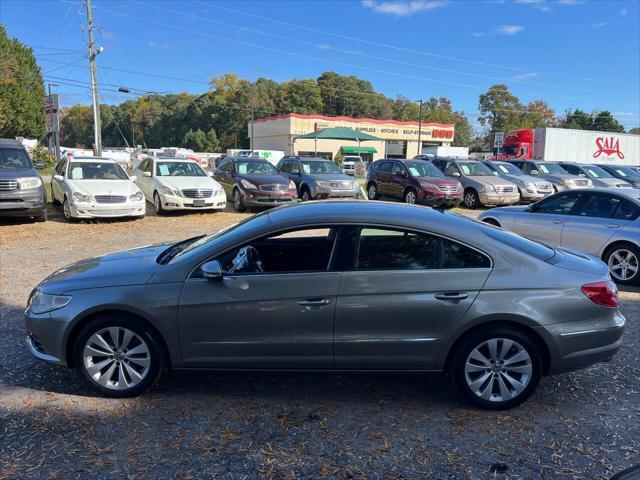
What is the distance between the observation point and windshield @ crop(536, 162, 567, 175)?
2134cm

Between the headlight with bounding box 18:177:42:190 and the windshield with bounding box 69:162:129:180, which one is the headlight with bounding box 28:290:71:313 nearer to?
the headlight with bounding box 18:177:42:190

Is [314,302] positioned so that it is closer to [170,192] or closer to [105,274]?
[105,274]

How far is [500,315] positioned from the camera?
3.60 meters

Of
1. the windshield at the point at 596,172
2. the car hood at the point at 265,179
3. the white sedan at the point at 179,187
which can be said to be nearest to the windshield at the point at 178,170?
the white sedan at the point at 179,187

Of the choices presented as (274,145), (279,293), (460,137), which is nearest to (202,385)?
(279,293)

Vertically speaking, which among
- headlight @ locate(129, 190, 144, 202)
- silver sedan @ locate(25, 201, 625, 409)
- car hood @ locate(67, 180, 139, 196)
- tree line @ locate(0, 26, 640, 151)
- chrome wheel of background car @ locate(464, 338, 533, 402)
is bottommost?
chrome wheel of background car @ locate(464, 338, 533, 402)

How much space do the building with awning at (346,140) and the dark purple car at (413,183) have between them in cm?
4185

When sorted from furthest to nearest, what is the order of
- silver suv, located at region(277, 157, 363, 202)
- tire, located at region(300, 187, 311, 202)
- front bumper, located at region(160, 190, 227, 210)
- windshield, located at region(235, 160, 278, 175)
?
tire, located at region(300, 187, 311, 202), windshield, located at region(235, 160, 278, 175), silver suv, located at region(277, 157, 363, 202), front bumper, located at region(160, 190, 227, 210)

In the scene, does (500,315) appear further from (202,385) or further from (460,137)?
(460,137)

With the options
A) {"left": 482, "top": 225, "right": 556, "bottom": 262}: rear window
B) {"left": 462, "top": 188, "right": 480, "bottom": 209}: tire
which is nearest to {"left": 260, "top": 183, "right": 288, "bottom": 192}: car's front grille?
{"left": 462, "top": 188, "right": 480, "bottom": 209}: tire

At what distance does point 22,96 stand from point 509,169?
157 ft

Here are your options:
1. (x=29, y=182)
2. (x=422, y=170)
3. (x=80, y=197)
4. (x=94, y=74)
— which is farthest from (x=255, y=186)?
(x=94, y=74)

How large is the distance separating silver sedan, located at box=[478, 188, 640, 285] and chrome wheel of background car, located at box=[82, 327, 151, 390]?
5.71 m

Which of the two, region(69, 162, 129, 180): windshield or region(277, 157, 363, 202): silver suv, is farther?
region(277, 157, 363, 202): silver suv
